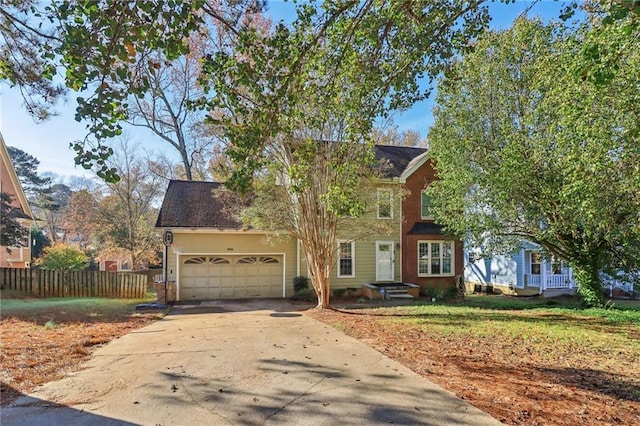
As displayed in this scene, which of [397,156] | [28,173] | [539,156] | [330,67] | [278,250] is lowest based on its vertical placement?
[278,250]

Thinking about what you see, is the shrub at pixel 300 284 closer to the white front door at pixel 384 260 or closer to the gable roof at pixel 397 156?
the white front door at pixel 384 260

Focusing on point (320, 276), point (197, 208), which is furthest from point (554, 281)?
point (197, 208)

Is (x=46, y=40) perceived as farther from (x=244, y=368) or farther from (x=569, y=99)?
(x=569, y=99)

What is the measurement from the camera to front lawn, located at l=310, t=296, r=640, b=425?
14.3 ft

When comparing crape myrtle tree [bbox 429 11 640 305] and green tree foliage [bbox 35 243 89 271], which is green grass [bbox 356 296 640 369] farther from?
green tree foliage [bbox 35 243 89 271]

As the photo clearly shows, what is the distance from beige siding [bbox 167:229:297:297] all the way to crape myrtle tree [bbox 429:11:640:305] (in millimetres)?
6889

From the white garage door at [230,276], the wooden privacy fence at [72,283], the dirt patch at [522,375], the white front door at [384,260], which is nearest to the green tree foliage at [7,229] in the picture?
the wooden privacy fence at [72,283]

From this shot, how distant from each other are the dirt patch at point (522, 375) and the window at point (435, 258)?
10.1 meters

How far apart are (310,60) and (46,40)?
397 centimetres

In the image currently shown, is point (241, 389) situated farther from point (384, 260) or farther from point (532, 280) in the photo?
point (532, 280)

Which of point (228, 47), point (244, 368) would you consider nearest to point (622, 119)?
point (228, 47)

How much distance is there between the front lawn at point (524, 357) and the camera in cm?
436

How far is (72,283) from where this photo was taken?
15.8 m

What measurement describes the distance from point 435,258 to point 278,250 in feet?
25.3
